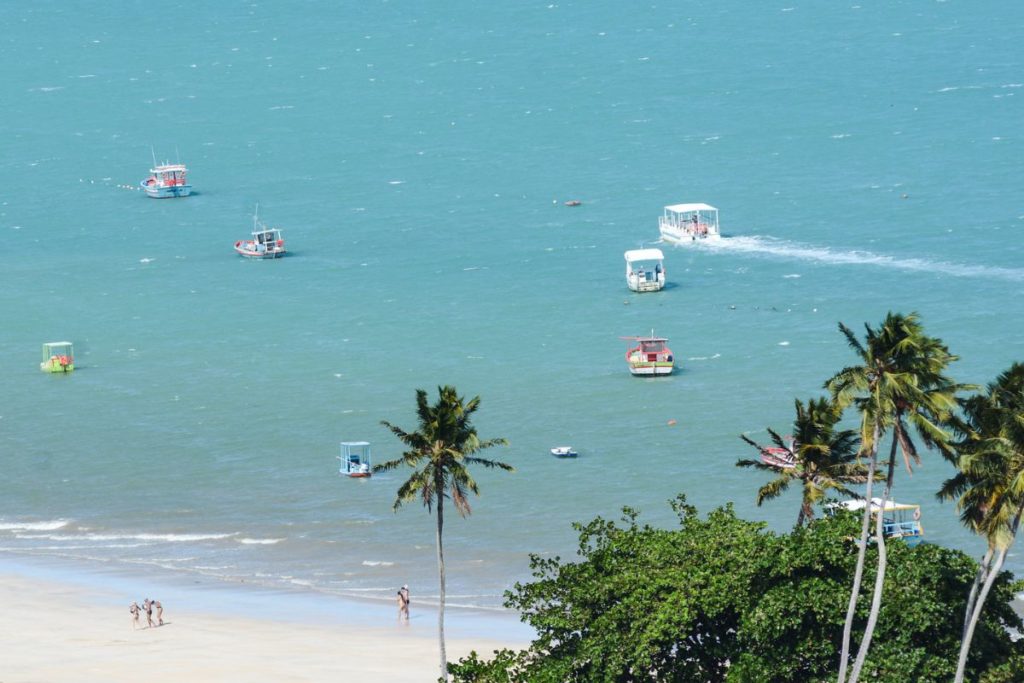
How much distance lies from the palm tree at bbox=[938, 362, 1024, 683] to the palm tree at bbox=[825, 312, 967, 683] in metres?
0.79

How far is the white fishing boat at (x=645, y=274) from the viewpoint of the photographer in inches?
4904

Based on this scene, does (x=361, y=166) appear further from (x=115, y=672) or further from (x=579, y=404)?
(x=115, y=672)

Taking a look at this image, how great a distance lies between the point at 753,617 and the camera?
47281 millimetres

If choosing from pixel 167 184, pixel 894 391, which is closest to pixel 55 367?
pixel 167 184

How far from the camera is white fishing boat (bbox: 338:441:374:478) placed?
88875 millimetres

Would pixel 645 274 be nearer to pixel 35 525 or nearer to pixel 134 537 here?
pixel 134 537

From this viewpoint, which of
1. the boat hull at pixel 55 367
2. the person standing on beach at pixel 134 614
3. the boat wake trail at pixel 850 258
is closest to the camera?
the person standing on beach at pixel 134 614

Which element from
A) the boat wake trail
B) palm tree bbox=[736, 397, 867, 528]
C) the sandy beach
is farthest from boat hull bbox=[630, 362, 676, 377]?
palm tree bbox=[736, 397, 867, 528]

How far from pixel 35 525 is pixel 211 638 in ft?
70.7

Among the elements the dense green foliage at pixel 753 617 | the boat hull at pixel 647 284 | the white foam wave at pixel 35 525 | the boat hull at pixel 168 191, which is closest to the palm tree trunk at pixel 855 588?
the dense green foliage at pixel 753 617

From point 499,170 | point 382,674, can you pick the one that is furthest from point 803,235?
point 382,674

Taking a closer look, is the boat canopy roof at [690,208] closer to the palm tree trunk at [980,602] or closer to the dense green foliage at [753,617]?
the dense green foliage at [753,617]

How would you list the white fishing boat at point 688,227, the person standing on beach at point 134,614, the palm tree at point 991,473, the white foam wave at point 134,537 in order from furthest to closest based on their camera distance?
the white fishing boat at point 688,227
the white foam wave at point 134,537
the person standing on beach at point 134,614
the palm tree at point 991,473

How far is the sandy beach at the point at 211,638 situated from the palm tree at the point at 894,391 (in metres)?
19.5
